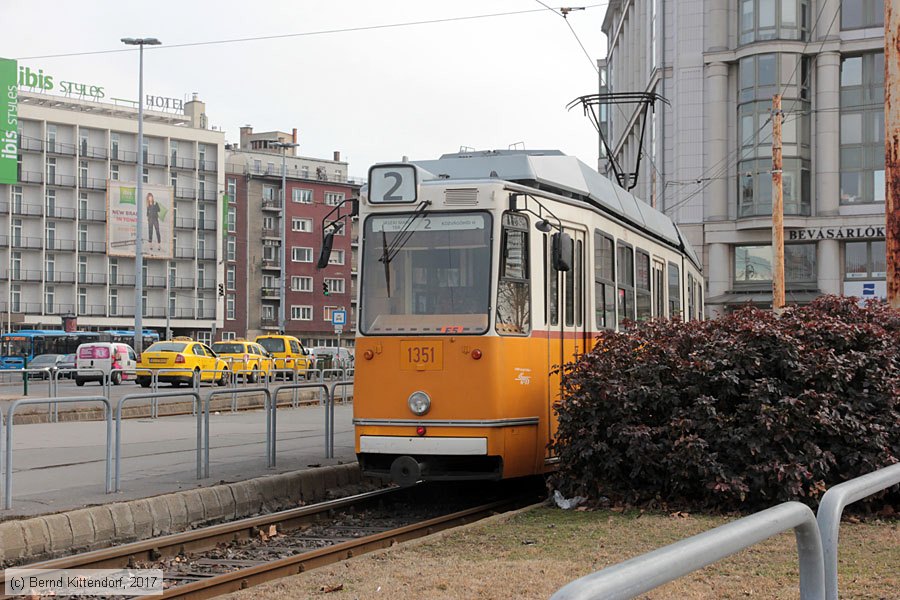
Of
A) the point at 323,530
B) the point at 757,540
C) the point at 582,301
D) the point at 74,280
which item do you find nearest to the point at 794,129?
the point at 582,301

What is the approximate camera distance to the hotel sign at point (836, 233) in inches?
1977

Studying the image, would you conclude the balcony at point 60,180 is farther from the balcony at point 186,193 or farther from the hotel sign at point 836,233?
the hotel sign at point 836,233

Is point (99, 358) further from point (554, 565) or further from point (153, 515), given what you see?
point (554, 565)

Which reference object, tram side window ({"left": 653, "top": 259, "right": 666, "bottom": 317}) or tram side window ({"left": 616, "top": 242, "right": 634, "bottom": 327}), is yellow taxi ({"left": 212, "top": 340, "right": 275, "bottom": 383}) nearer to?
tram side window ({"left": 653, "top": 259, "right": 666, "bottom": 317})

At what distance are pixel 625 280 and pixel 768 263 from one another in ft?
130

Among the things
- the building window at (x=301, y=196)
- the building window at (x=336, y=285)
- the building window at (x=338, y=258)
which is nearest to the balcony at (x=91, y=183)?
the building window at (x=301, y=196)

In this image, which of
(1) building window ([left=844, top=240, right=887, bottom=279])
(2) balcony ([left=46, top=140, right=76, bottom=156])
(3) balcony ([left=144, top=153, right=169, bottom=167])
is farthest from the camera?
(3) balcony ([left=144, top=153, right=169, bottom=167])

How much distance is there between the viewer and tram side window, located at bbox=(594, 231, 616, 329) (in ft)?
42.3

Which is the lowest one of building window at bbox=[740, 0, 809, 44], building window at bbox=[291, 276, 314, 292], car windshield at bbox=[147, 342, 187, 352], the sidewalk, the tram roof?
the sidewalk

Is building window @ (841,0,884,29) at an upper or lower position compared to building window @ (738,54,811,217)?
upper

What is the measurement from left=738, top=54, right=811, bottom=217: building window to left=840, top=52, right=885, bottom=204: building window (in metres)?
1.58

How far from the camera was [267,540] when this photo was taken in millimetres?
10109

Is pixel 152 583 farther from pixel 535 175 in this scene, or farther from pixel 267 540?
pixel 535 175

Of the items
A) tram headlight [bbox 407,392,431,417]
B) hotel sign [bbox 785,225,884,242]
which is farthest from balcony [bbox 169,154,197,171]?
tram headlight [bbox 407,392,431,417]
